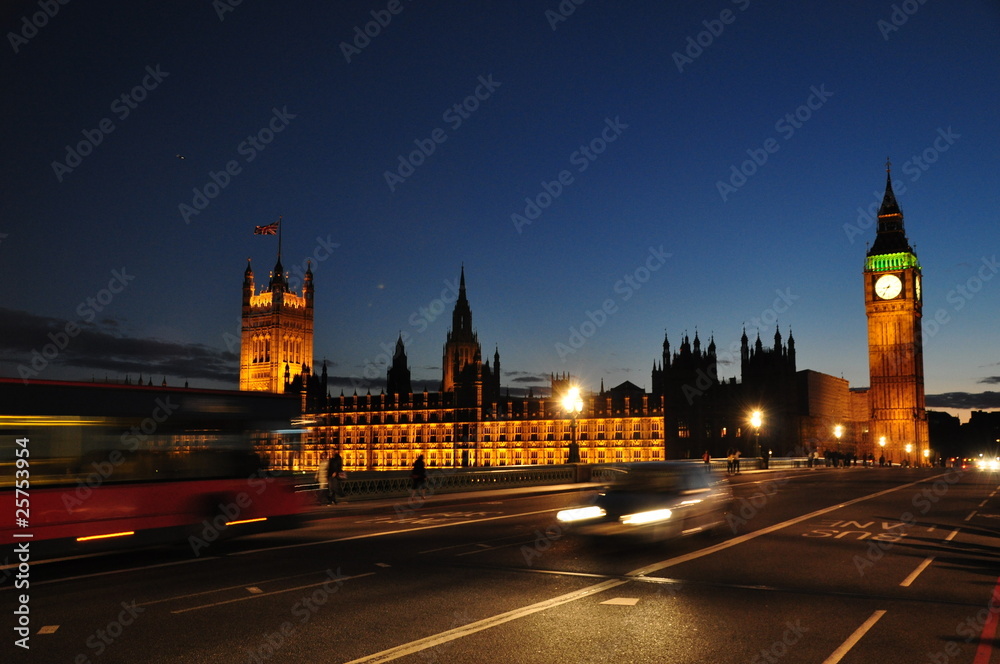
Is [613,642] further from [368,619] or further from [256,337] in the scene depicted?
[256,337]

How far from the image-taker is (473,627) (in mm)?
9844

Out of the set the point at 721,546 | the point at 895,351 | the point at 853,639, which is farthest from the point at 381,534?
the point at 895,351

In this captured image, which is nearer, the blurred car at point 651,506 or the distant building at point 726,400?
the blurred car at point 651,506

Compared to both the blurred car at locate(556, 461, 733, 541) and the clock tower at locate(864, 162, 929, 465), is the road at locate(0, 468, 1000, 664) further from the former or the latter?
the clock tower at locate(864, 162, 929, 465)

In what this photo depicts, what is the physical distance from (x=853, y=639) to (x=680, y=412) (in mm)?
112505

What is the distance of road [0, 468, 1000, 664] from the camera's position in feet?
29.1

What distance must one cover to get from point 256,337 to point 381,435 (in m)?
61.8

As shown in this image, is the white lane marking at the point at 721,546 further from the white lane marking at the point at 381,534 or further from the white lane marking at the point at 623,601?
the white lane marking at the point at 381,534

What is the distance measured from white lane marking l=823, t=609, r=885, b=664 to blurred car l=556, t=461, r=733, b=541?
5877 millimetres

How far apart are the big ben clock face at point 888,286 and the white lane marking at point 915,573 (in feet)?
455

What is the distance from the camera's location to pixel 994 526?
72.0ft

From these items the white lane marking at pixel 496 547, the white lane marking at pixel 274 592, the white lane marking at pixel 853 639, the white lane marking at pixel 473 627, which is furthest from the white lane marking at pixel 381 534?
the white lane marking at pixel 853 639

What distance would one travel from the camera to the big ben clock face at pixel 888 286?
14088 centimetres

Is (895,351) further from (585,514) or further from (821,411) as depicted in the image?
(585,514)
